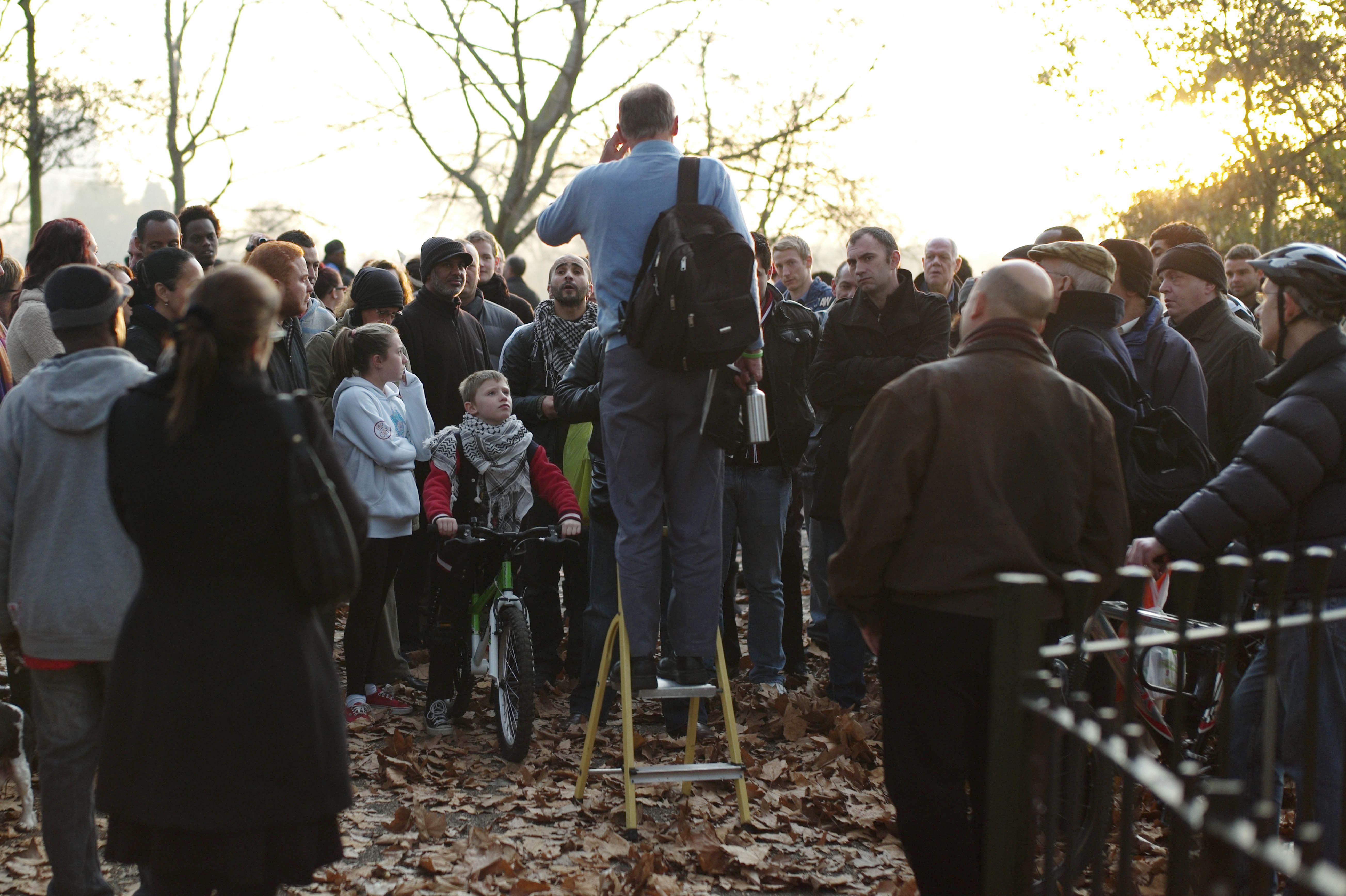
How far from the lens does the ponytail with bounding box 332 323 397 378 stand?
6.78 m

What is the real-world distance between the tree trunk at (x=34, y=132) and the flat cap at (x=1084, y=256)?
70.2 feet

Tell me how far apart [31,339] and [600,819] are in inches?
136

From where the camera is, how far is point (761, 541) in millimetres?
7082

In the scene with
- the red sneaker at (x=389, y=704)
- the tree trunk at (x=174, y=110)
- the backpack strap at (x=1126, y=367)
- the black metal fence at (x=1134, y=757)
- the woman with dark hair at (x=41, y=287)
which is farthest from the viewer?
the tree trunk at (x=174, y=110)

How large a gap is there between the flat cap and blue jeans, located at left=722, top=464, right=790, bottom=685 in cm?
215

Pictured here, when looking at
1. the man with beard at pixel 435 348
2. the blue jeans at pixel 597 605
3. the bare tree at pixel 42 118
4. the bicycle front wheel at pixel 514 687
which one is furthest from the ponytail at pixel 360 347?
the bare tree at pixel 42 118

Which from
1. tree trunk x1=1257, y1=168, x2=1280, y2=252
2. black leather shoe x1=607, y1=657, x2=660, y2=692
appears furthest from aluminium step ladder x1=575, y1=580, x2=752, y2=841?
tree trunk x1=1257, y1=168, x2=1280, y2=252

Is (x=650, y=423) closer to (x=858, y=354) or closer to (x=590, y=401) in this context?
(x=590, y=401)

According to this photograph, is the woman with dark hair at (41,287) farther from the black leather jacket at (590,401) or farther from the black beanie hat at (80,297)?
the black leather jacket at (590,401)

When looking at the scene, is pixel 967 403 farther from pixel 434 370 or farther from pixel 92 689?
pixel 434 370

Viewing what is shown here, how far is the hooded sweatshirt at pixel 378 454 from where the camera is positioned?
6.66 metres

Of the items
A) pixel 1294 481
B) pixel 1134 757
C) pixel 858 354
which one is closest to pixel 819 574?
pixel 858 354

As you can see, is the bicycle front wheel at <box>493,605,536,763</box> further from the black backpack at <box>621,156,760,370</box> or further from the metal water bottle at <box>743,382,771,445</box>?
the black backpack at <box>621,156,760,370</box>

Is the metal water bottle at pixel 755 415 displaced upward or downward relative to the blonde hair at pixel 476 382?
downward
